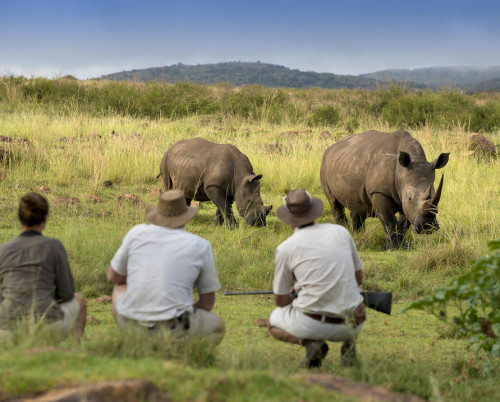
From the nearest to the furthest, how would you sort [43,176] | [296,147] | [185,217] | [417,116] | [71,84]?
[185,217] → [43,176] → [296,147] → [417,116] → [71,84]

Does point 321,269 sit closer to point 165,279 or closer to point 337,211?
point 165,279

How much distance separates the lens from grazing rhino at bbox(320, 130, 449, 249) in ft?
30.9

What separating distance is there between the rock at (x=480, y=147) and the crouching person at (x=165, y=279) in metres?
12.7

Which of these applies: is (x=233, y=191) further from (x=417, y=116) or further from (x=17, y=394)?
(x=417, y=116)

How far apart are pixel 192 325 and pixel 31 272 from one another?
115cm

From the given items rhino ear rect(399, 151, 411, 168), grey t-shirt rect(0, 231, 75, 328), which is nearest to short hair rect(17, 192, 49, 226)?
grey t-shirt rect(0, 231, 75, 328)

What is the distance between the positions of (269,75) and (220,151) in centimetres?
12634

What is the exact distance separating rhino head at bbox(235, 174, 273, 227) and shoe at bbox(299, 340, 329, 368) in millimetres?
6083

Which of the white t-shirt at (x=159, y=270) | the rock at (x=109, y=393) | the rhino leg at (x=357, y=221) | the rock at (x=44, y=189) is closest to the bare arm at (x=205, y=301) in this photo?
the white t-shirt at (x=159, y=270)

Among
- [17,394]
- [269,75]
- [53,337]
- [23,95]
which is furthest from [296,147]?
[269,75]

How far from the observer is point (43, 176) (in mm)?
13953

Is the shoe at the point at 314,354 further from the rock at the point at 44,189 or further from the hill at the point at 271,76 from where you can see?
the hill at the point at 271,76

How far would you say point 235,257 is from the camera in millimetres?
8805

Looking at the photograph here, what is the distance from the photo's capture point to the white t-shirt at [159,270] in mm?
4874
